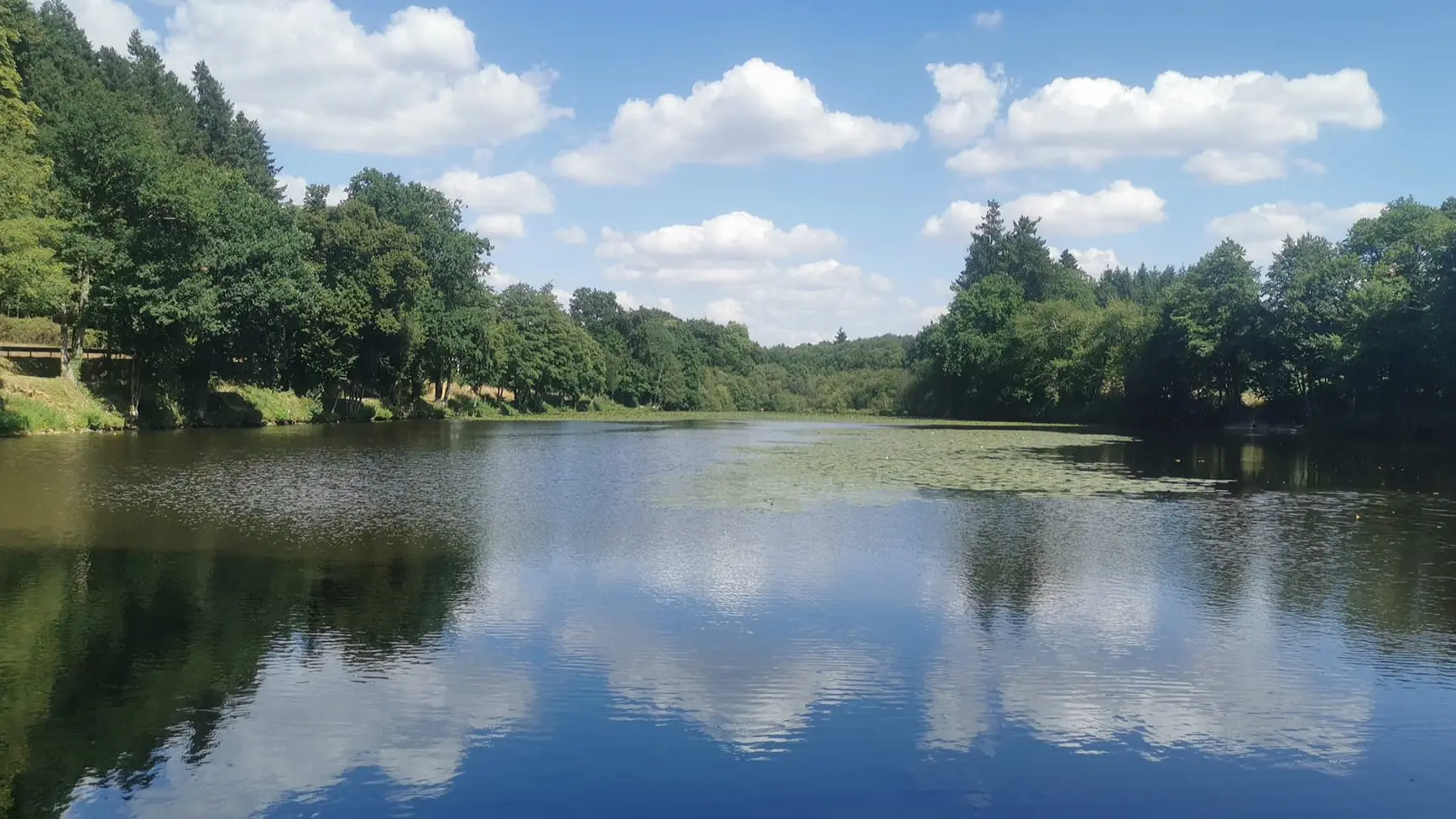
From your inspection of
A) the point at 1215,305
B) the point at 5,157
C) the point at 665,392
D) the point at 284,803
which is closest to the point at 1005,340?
the point at 1215,305

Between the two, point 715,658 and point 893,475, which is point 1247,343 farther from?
point 715,658

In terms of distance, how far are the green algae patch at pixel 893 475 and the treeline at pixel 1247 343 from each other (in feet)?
68.3

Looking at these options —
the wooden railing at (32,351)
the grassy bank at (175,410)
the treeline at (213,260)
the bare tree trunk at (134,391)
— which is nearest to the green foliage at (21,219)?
the treeline at (213,260)

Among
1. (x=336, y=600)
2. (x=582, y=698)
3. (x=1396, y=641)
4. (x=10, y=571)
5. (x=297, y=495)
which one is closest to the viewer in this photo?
(x=582, y=698)

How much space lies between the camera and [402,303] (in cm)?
6391

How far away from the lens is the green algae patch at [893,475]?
24656mm

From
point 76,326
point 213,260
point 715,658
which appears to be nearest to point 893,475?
point 715,658

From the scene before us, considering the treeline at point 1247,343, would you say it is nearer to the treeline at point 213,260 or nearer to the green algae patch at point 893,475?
the green algae patch at point 893,475

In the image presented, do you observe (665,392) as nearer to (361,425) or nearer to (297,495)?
(361,425)

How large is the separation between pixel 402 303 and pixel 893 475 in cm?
4403

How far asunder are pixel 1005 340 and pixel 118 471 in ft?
274

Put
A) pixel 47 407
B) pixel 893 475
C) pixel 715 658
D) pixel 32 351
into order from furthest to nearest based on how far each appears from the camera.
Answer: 1. pixel 32 351
2. pixel 47 407
3. pixel 893 475
4. pixel 715 658

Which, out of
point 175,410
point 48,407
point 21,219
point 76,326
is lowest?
point 175,410

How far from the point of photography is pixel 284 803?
255 inches
